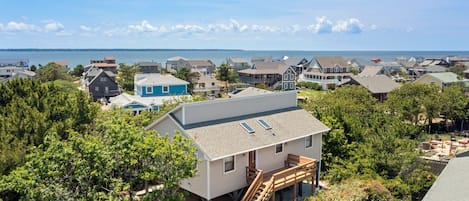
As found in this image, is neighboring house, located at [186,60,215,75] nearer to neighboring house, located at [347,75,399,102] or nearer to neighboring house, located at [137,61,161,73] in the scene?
neighboring house, located at [137,61,161,73]

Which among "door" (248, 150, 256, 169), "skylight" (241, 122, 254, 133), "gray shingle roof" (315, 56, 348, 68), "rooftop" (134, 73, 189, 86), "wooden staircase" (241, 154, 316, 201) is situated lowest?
"wooden staircase" (241, 154, 316, 201)

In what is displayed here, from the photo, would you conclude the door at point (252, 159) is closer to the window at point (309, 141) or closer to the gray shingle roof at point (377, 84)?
the window at point (309, 141)

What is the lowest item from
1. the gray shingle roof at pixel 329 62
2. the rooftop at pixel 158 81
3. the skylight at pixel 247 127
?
the skylight at pixel 247 127

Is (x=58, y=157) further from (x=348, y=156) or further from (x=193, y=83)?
(x=193, y=83)

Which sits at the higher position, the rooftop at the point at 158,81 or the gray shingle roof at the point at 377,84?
the rooftop at the point at 158,81

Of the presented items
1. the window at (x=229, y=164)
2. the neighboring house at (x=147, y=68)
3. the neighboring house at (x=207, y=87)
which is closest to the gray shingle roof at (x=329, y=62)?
the neighboring house at (x=207, y=87)

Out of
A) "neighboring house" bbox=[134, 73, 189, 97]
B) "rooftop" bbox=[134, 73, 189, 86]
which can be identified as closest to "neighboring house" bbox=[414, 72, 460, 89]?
"neighboring house" bbox=[134, 73, 189, 97]

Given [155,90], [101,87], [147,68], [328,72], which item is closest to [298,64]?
[328,72]
